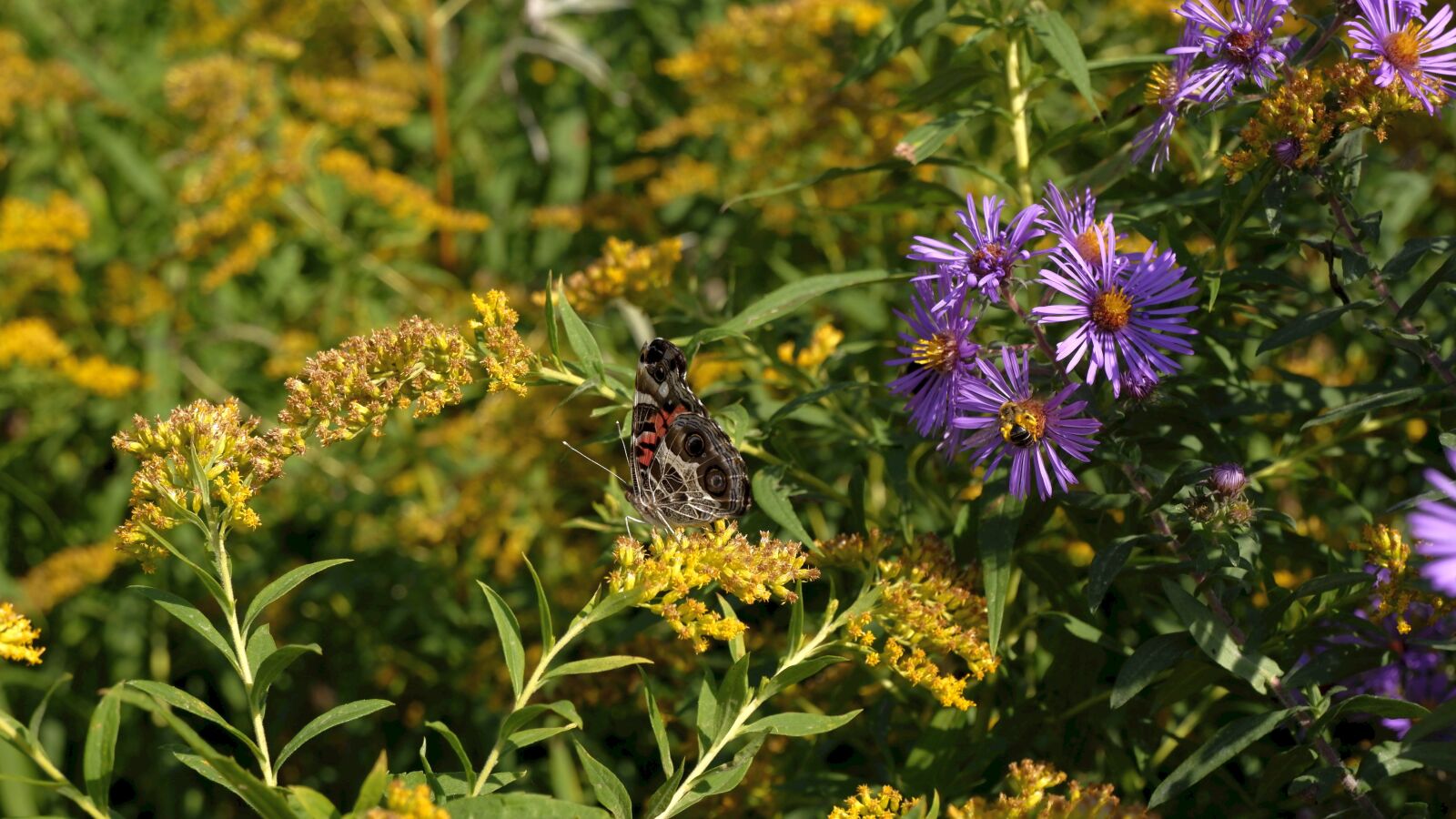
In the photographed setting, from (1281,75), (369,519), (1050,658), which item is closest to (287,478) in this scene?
(369,519)

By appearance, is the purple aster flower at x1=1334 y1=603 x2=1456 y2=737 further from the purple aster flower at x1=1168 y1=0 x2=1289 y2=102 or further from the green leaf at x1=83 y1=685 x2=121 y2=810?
the green leaf at x1=83 y1=685 x2=121 y2=810

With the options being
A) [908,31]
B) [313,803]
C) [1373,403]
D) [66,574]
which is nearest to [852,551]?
[1373,403]

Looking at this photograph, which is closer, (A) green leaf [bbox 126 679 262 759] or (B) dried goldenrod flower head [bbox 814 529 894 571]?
(A) green leaf [bbox 126 679 262 759]

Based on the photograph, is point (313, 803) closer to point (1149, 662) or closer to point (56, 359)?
point (1149, 662)

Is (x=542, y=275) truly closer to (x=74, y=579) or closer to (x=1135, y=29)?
(x=74, y=579)

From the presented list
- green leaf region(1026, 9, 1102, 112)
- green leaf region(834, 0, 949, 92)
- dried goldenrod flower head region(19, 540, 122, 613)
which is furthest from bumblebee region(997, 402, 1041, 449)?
dried goldenrod flower head region(19, 540, 122, 613)

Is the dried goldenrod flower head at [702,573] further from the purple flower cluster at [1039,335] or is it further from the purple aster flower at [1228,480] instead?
the purple aster flower at [1228,480]
